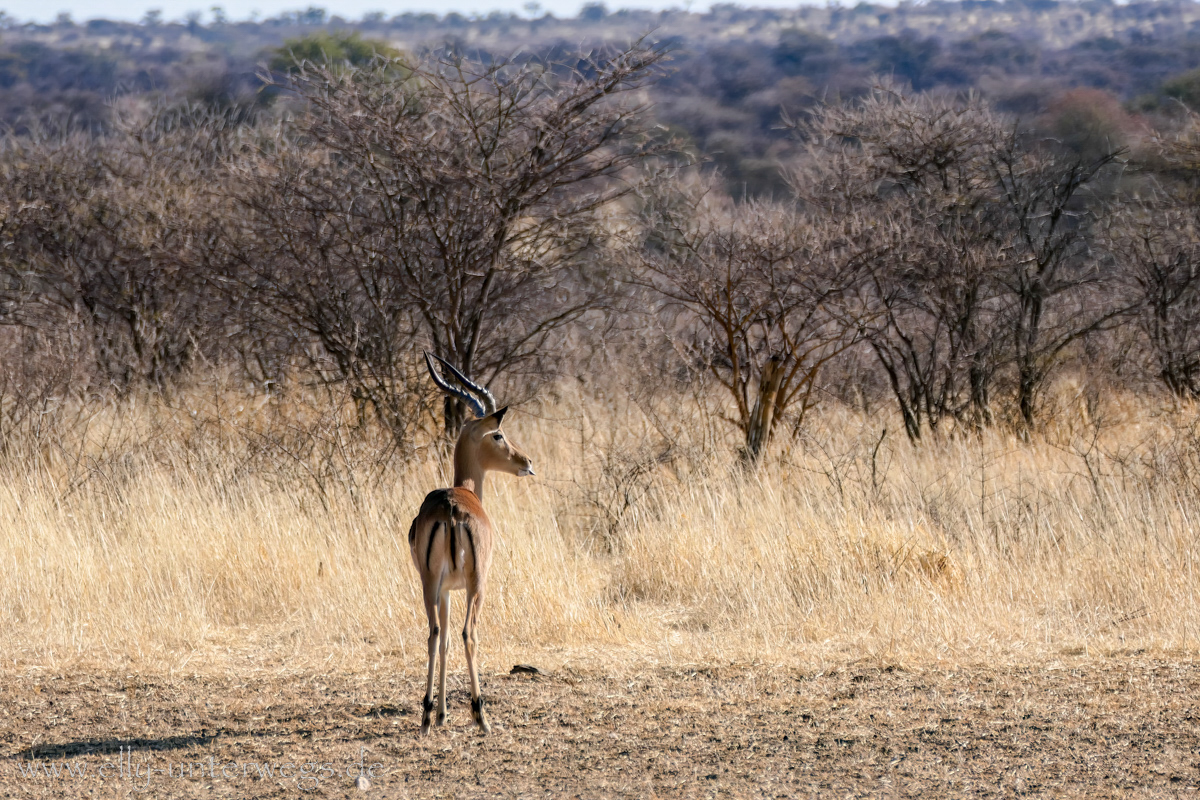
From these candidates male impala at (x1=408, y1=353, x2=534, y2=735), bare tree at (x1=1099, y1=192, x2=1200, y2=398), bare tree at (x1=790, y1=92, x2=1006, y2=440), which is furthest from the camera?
bare tree at (x1=1099, y1=192, x2=1200, y2=398)

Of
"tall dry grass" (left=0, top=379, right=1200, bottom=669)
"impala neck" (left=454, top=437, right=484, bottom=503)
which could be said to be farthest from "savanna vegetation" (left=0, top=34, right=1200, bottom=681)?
"impala neck" (left=454, top=437, right=484, bottom=503)

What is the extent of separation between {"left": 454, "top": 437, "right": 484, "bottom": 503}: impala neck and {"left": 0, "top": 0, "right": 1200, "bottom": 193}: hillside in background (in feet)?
15.8

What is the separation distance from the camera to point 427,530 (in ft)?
15.5

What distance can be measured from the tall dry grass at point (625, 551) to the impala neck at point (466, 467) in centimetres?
100

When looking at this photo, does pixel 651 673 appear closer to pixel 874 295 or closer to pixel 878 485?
pixel 878 485

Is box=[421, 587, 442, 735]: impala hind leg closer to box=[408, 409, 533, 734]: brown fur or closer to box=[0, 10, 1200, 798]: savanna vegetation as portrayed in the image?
box=[408, 409, 533, 734]: brown fur

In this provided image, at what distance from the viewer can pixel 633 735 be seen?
4.85 meters

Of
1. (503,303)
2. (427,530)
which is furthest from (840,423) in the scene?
(427,530)

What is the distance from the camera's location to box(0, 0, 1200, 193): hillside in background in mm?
32406

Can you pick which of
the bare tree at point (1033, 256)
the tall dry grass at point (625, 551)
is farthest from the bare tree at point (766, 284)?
the bare tree at point (1033, 256)

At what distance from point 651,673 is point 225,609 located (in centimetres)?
264

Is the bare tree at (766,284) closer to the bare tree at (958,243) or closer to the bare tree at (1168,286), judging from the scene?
the bare tree at (958,243)

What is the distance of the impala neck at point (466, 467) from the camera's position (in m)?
5.39

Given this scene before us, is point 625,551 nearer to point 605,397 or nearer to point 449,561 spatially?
point 449,561
